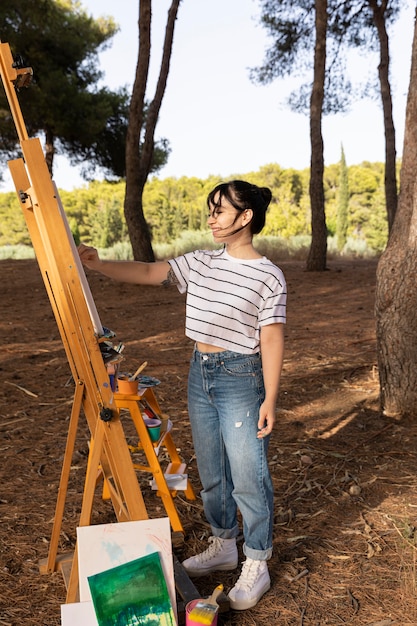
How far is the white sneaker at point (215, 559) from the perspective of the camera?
2.88 meters

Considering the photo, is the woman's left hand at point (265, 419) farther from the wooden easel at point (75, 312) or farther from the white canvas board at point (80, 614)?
the white canvas board at point (80, 614)

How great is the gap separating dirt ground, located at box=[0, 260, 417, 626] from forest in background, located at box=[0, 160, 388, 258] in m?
25.9

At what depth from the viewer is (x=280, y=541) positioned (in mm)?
3191

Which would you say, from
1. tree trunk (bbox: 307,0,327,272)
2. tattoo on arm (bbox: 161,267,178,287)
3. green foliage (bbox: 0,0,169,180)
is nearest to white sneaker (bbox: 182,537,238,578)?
tattoo on arm (bbox: 161,267,178,287)

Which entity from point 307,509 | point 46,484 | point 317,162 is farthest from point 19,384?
point 317,162

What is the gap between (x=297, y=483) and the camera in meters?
3.82

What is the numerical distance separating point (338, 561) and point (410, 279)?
2.01 meters

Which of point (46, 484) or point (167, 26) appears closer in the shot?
point (46, 484)

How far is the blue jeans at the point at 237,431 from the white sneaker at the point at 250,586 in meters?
0.05

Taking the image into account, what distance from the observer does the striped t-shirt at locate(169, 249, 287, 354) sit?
248 centimetres

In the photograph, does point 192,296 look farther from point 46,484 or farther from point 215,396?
point 46,484

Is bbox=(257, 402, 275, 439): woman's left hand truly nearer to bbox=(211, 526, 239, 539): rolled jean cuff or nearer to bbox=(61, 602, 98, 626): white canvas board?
bbox=(211, 526, 239, 539): rolled jean cuff

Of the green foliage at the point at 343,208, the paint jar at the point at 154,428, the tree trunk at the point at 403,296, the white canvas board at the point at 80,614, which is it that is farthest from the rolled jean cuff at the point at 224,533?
the green foliage at the point at 343,208

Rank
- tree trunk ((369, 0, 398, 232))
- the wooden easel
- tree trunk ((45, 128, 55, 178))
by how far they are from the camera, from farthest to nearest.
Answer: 1. tree trunk ((45, 128, 55, 178))
2. tree trunk ((369, 0, 398, 232))
3. the wooden easel
